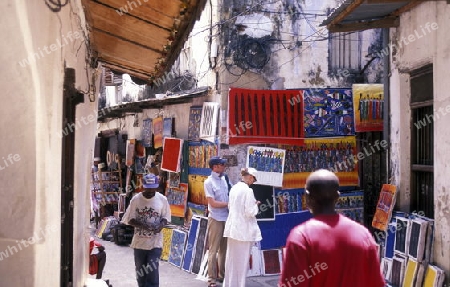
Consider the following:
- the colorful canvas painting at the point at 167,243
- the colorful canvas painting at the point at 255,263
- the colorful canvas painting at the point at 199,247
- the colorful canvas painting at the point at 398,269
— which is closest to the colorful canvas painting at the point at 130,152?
the colorful canvas painting at the point at 167,243

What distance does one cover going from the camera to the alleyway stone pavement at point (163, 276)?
938cm

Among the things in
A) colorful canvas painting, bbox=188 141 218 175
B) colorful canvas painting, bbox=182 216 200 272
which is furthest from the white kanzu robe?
colorful canvas painting, bbox=188 141 218 175

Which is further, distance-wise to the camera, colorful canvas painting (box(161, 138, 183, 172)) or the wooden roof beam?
colorful canvas painting (box(161, 138, 183, 172))

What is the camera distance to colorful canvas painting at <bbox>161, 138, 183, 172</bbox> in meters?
12.0

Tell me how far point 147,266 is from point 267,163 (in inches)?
146

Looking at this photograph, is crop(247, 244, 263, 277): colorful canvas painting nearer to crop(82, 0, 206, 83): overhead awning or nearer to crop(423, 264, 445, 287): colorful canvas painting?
crop(82, 0, 206, 83): overhead awning

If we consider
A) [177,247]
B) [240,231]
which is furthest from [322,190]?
[177,247]

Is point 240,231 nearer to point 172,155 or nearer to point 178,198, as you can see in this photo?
point 178,198

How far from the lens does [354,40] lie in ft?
38.1

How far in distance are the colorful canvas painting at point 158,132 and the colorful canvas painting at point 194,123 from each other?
1836mm

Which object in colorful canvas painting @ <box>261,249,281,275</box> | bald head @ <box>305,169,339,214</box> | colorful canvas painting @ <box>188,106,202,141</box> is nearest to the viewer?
bald head @ <box>305,169,339,214</box>

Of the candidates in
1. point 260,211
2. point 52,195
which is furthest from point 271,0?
point 52,195

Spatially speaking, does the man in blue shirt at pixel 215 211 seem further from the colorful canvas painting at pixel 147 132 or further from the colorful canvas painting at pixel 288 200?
the colorful canvas painting at pixel 147 132

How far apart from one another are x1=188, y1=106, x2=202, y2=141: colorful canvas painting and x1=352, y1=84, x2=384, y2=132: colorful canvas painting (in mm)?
3139
